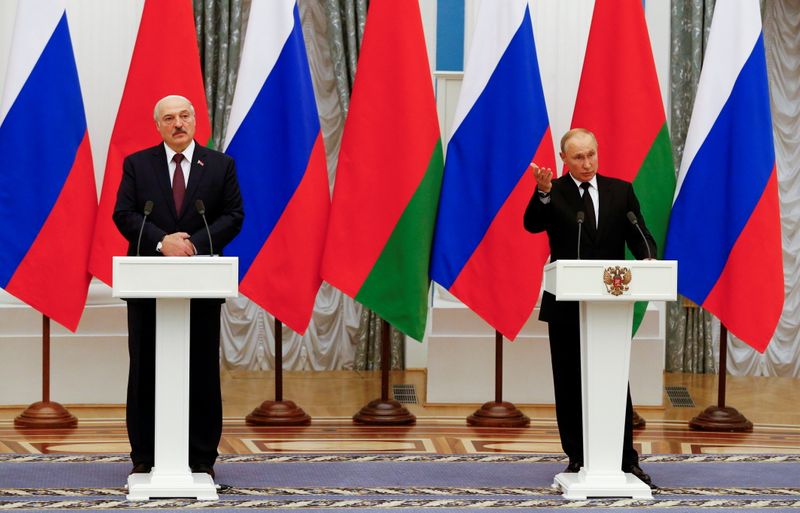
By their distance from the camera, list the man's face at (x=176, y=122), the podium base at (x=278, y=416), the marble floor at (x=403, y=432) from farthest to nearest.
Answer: the podium base at (x=278, y=416), the marble floor at (x=403, y=432), the man's face at (x=176, y=122)

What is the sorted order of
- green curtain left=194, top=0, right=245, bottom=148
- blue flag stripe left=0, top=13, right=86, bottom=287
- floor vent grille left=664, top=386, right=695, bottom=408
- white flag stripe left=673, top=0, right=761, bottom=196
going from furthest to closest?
green curtain left=194, top=0, right=245, bottom=148
floor vent grille left=664, top=386, right=695, bottom=408
white flag stripe left=673, top=0, right=761, bottom=196
blue flag stripe left=0, top=13, right=86, bottom=287

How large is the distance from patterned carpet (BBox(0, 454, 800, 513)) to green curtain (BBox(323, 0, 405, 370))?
3.36 metres

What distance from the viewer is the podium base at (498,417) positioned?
21.2 feet

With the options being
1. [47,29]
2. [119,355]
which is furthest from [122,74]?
[119,355]

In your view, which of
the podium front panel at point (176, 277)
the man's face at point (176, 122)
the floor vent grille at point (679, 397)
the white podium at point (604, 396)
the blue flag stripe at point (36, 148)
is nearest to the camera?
the podium front panel at point (176, 277)

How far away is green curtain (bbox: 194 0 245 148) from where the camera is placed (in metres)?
8.57

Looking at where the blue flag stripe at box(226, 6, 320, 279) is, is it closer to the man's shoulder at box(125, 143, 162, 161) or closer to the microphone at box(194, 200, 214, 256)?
the man's shoulder at box(125, 143, 162, 161)

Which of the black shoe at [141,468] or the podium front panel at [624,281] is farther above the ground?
the podium front panel at [624,281]

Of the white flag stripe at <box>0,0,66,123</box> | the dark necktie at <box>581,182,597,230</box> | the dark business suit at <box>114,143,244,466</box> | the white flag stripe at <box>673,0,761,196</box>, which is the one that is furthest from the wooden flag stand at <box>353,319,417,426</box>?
the white flag stripe at <box>0,0,66,123</box>

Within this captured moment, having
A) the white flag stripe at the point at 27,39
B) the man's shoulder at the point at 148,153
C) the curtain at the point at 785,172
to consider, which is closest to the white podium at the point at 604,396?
the man's shoulder at the point at 148,153

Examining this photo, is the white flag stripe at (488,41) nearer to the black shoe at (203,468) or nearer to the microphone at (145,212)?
the microphone at (145,212)

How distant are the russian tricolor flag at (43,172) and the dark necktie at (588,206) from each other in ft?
9.25

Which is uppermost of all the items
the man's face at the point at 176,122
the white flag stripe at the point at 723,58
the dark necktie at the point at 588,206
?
the white flag stripe at the point at 723,58

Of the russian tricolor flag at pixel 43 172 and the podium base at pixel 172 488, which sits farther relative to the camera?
the russian tricolor flag at pixel 43 172
